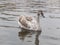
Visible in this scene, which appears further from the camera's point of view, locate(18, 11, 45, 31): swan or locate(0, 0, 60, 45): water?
locate(18, 11, 45, 31): swan

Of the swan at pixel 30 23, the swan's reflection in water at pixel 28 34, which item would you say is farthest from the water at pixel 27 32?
the swan at pixel 30 23

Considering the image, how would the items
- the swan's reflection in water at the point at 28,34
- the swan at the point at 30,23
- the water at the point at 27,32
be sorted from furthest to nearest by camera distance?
1. the swan at the point at 30,23
2. the swan's reflection in water at the point at 28,34
3. the water at the point at 27,32

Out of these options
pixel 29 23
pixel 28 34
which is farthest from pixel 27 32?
pixel 29 23

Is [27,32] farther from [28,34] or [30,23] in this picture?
[30,23]

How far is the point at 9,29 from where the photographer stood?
14938 mm

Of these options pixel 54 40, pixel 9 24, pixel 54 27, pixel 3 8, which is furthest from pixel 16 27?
pixel 3 8

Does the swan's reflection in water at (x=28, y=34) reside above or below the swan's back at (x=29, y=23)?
below

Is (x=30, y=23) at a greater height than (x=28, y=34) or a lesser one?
greater

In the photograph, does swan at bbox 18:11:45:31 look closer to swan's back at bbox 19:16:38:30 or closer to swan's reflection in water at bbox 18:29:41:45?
swan's back at bbox 19:16:38:30

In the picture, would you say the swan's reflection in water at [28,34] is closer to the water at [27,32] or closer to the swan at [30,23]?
the water at [27,32]

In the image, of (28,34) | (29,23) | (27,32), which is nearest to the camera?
(28,34)

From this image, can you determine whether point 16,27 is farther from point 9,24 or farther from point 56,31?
point 56,31

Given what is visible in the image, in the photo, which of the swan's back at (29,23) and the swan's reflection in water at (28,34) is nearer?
the swan's reflection in water at (28,34)

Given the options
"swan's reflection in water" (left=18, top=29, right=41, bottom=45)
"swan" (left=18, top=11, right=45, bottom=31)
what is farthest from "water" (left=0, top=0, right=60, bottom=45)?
"swan" (left=18, top=11, right=45, bottom=31)
